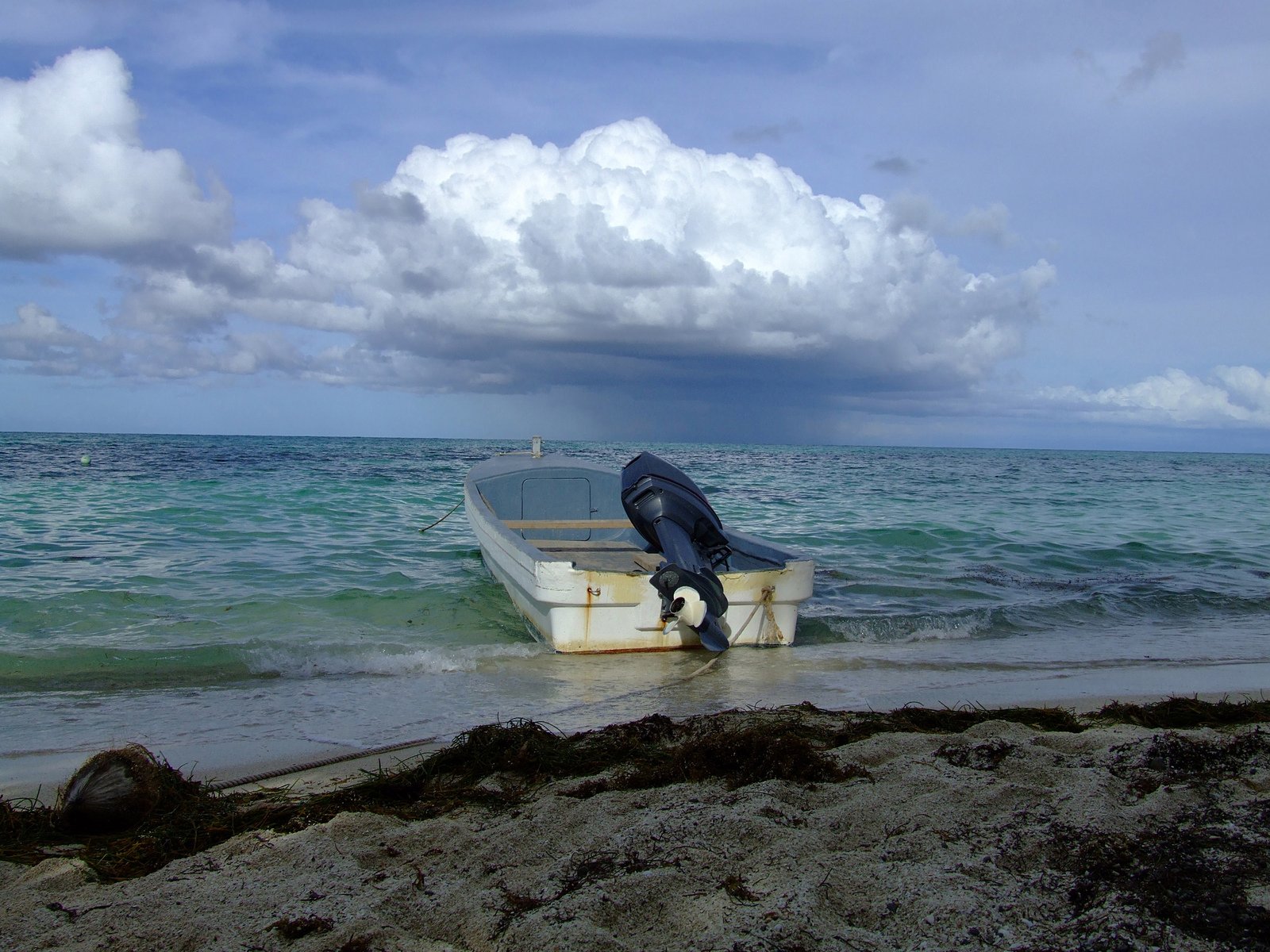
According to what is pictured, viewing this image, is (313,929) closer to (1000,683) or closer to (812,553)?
(1000,683)

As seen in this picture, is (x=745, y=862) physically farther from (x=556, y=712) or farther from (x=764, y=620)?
(x=764, y=620)

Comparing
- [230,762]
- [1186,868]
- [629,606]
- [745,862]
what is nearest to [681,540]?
[629,606]

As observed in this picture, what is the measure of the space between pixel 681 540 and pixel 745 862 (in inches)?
204

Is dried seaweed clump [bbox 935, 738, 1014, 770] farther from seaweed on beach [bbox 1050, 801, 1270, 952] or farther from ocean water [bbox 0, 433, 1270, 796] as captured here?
ocean water [bbox 0, 433, 1270, 796]

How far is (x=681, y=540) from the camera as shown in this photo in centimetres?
786

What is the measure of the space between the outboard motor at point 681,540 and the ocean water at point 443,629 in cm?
51

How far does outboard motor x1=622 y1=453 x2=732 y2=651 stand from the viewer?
6.80 metres

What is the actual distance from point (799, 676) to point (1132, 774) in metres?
3.58

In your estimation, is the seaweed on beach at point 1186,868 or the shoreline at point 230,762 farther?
the shoreline at point 230,762

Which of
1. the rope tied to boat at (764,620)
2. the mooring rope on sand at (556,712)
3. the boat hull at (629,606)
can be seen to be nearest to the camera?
the mooring rope on sand at (556,712)

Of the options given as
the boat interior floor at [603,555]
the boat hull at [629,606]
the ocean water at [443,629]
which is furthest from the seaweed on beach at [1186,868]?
the boat interior floor at [603,555]

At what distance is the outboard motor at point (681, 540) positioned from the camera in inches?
268

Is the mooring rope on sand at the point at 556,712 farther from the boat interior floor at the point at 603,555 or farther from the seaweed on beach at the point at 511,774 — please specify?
the boat interior floor at the point at 603,555

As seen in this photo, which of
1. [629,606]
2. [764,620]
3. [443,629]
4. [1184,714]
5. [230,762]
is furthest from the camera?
[443,629]
